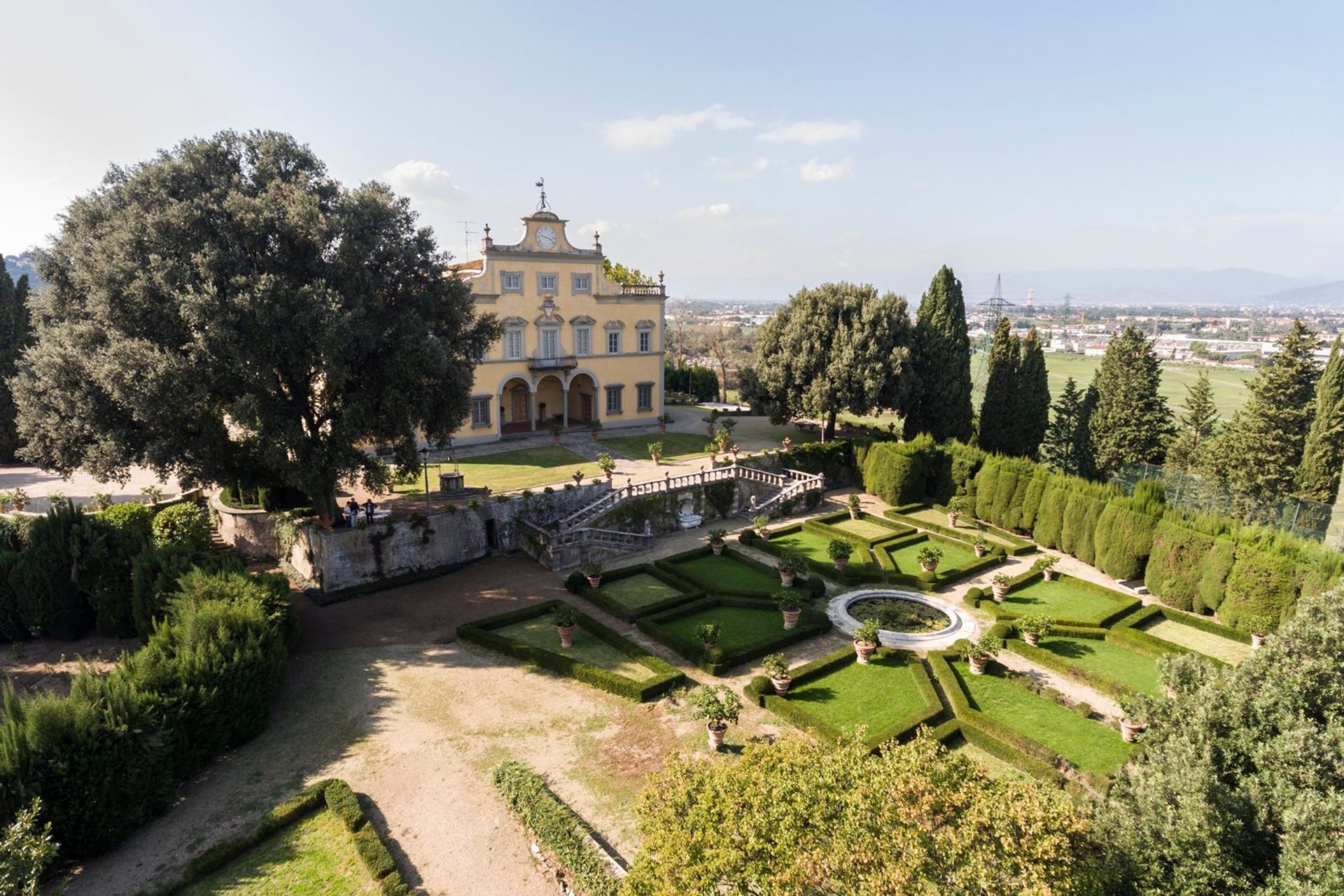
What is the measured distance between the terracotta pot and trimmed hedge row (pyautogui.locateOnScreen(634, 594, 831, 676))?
4055 millimetres

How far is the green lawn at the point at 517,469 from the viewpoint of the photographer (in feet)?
128

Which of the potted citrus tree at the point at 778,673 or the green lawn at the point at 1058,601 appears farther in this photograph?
the green lawn at the point at 1058,601

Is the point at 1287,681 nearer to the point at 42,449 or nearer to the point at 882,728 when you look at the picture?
the point at 882,728

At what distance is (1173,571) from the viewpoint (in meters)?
28.9

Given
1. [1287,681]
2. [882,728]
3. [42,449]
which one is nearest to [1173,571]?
[882,728]

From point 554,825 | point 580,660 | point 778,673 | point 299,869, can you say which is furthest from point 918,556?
point 299,869

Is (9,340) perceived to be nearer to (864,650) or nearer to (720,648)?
(720,648)

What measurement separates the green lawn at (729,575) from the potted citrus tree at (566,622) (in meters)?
6.80

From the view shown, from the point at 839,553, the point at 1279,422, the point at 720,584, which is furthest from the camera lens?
the point at 1279,422

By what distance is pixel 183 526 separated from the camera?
1121 inches

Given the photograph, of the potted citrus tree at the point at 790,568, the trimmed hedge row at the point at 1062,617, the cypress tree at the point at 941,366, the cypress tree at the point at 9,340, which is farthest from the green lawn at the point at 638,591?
the cypress tree at the point at 9,340

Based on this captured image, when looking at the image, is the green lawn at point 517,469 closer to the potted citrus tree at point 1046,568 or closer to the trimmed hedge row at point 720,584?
the trimmed hedge row at point 720,584

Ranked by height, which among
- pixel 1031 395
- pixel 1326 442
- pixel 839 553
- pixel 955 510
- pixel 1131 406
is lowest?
pixel 839 553

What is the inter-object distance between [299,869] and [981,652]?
20.2 m
